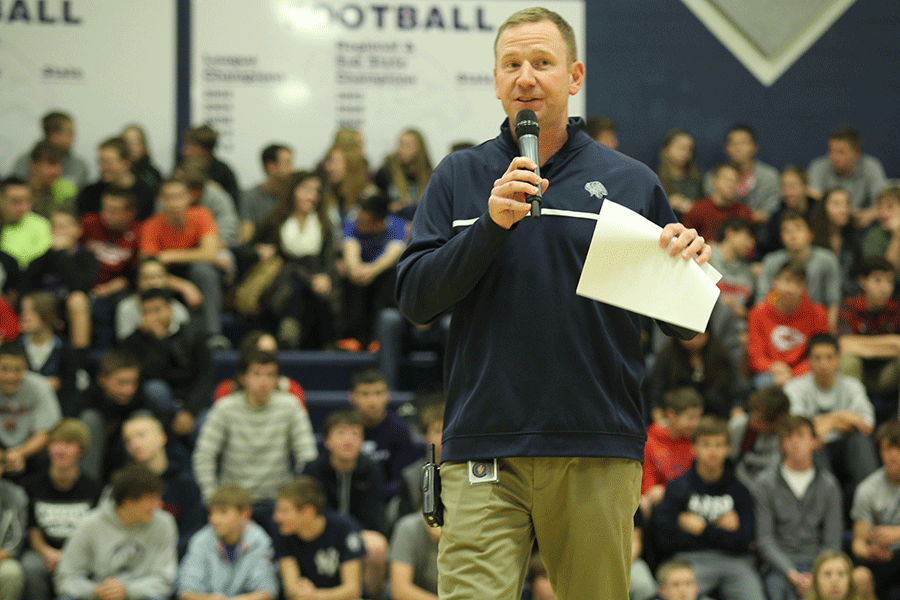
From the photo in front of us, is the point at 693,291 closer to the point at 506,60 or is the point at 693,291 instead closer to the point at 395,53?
the point at 506,60

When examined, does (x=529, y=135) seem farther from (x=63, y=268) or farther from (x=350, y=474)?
(x=63, y=268)

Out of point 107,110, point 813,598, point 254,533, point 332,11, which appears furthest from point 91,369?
point 813,598

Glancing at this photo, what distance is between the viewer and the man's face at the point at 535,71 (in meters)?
1.97

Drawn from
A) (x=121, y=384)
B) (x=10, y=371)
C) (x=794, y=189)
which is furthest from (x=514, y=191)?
(x=794, y=189)

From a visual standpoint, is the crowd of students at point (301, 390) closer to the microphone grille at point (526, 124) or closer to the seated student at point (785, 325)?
the seated student at point (785, 325)

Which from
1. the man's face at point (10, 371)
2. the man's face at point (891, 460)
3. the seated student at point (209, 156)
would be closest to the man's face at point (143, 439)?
the man's face at point (10, 371)

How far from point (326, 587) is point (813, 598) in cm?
235

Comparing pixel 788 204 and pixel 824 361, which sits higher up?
pixel 788 204

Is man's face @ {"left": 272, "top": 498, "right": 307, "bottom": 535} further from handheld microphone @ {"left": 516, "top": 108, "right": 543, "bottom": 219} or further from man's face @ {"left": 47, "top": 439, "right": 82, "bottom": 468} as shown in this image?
handheld microphone @ {"left": 516, "top": 108, "right": 543, "bottom": 219}

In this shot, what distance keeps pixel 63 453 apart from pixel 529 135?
4.17 metres

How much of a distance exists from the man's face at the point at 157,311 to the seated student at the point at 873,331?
4.21 metres

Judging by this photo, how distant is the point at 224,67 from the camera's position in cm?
855

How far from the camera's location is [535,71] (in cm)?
197

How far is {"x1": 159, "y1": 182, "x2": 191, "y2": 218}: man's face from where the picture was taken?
6.98m
